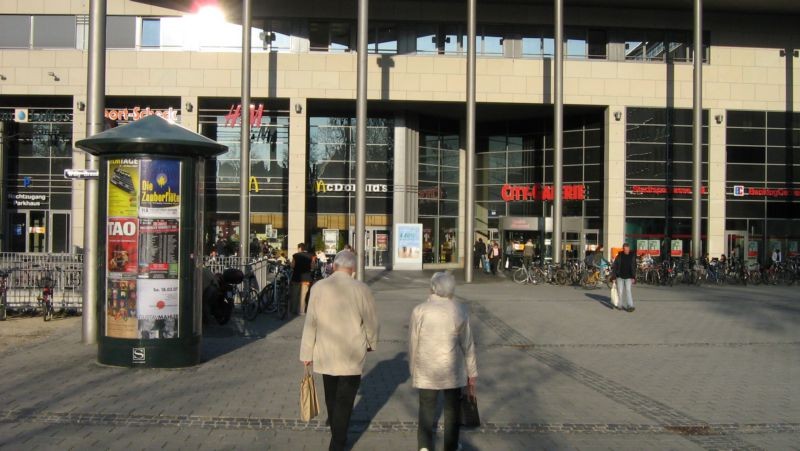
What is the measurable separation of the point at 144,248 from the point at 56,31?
27331 millimetres

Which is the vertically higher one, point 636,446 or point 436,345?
point 436,345

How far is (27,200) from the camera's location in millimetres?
32375

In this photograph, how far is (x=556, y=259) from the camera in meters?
27.6

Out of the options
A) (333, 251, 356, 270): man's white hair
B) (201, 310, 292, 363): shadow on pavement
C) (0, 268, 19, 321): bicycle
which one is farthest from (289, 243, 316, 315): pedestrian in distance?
(333, 251, 356, 270): man's white hair

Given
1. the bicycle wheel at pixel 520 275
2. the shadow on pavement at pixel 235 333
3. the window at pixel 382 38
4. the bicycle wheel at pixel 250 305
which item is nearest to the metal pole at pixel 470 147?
the bicycle wheel at pixel 520 275

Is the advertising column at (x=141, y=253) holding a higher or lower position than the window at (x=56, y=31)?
lower

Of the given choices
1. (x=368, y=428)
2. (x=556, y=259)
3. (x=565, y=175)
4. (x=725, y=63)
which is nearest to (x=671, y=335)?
(x=368, y=428)

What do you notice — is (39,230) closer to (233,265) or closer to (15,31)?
(15,31)

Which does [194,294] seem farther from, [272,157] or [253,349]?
[272,157]

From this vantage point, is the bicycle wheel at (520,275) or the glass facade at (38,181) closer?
the bicycle wheel at (520,275)

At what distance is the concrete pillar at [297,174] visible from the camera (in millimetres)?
31344

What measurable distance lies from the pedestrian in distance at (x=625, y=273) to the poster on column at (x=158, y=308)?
1048 cm

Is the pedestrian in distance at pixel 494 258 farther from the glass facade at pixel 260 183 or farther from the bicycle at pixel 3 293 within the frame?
the bicycle at pixel 3 293

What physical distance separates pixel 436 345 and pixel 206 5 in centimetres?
2927
